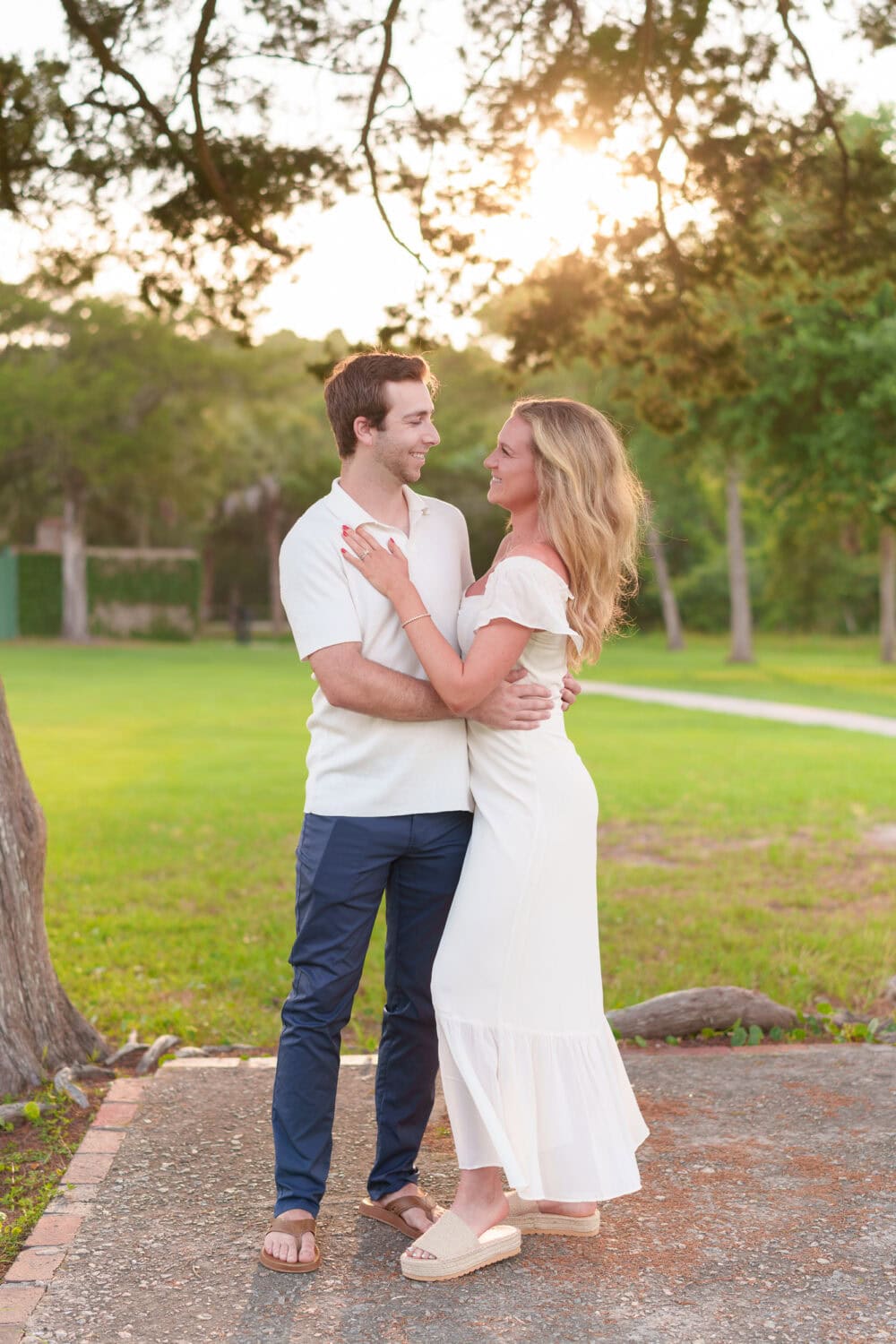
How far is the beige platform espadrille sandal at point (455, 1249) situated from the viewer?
3375mm

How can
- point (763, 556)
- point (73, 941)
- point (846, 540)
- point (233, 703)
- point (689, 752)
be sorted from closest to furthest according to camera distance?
point (73, 941)
point (689, 752)
point (233, 703)
point (846, 540)
point (763, 556)

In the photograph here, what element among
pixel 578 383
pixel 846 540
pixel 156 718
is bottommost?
pixel 156 718

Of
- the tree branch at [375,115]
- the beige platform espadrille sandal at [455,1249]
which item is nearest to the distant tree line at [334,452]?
the tree branch at [375,115]

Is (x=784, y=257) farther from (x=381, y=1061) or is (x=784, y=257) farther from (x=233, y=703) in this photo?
(x=233, y=703)

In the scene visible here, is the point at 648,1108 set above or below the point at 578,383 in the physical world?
below

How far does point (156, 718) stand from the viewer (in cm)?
1980

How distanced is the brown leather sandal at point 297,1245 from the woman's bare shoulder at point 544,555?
1663mm

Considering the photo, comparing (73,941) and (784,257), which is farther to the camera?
(784,257)

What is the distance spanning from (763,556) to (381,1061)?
55456 mm

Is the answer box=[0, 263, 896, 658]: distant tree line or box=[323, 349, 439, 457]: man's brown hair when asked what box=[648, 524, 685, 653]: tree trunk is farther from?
box=[323, 349, 439, 457]: man's brown hair

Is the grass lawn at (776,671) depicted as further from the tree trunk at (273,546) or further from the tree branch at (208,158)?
the tree trunk at (273,546)

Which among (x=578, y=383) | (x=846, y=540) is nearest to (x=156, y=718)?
(x=578, y=383)

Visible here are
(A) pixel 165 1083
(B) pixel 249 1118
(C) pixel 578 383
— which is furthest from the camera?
(C) pixel 578 383

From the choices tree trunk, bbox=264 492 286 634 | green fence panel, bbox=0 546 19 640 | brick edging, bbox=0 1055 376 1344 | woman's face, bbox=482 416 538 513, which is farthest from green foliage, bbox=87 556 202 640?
woman's face, bbox=482 416 538 513
